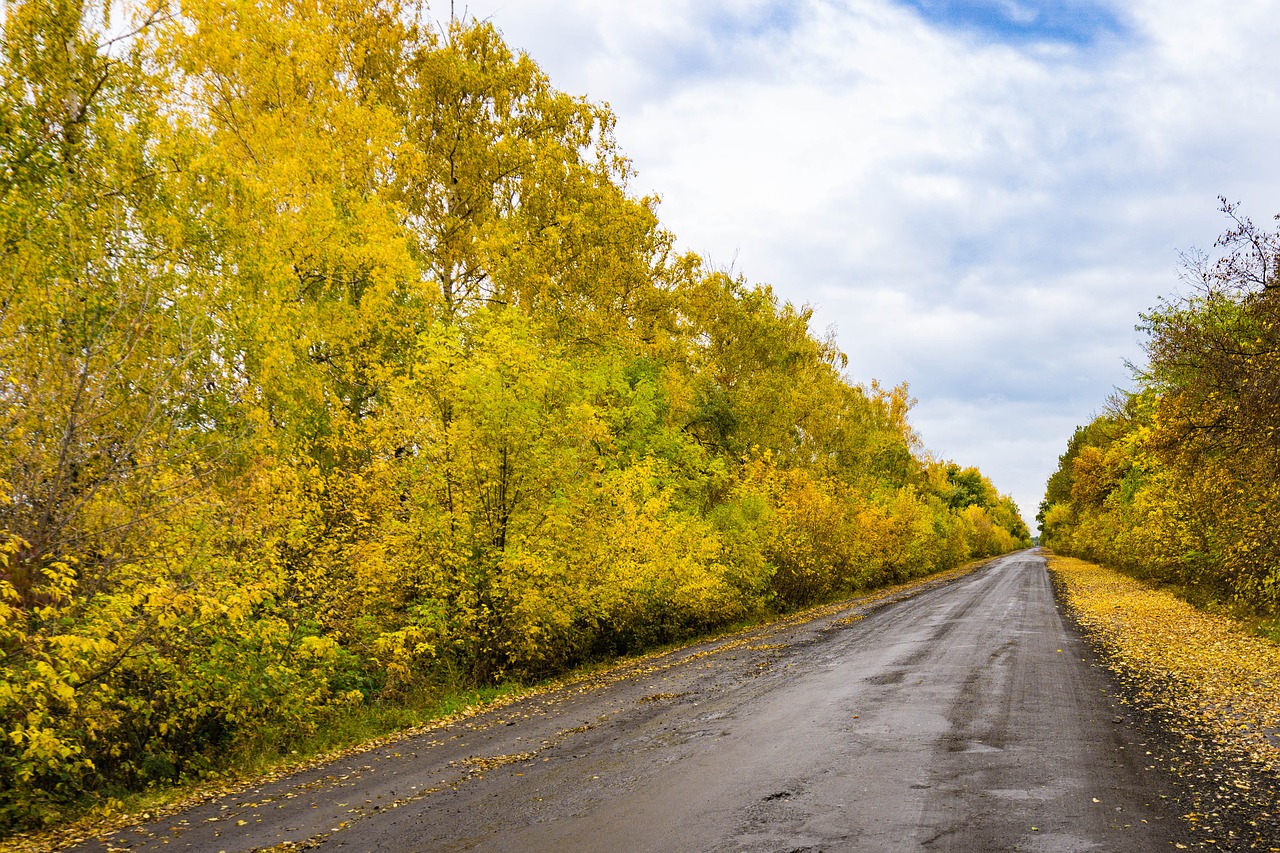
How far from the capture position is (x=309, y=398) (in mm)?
15297

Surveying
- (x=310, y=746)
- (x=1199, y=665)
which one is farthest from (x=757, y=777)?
(x=1199, y=665)

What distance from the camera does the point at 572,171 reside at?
22047 mm

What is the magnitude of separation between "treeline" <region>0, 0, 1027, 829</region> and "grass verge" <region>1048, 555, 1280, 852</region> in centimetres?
918

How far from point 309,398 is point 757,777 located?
11.7m

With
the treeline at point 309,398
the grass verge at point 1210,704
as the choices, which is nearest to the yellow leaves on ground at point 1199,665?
the grass verge at point 1210,704

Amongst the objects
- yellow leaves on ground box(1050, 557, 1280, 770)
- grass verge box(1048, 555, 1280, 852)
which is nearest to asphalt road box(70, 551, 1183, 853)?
grass verge box(1048, 555, 1280, 852)

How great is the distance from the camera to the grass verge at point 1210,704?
6.09 m

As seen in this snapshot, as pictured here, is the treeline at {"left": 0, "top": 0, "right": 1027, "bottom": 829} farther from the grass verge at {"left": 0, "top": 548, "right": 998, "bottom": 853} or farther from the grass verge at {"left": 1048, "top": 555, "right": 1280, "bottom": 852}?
the grass verge at {"left": 1048, "top": 555, "right": 1280, "bottom": 852}

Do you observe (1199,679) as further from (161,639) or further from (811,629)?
(161,639)

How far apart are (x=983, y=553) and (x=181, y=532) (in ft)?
286

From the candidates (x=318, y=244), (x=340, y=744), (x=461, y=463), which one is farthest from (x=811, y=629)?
(x=318, y=244)

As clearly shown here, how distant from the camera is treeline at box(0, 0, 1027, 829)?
26.9 feet

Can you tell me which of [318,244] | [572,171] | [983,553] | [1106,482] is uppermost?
[572,171]

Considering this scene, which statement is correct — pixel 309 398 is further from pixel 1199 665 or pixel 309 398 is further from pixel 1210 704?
pixel 1199 665
